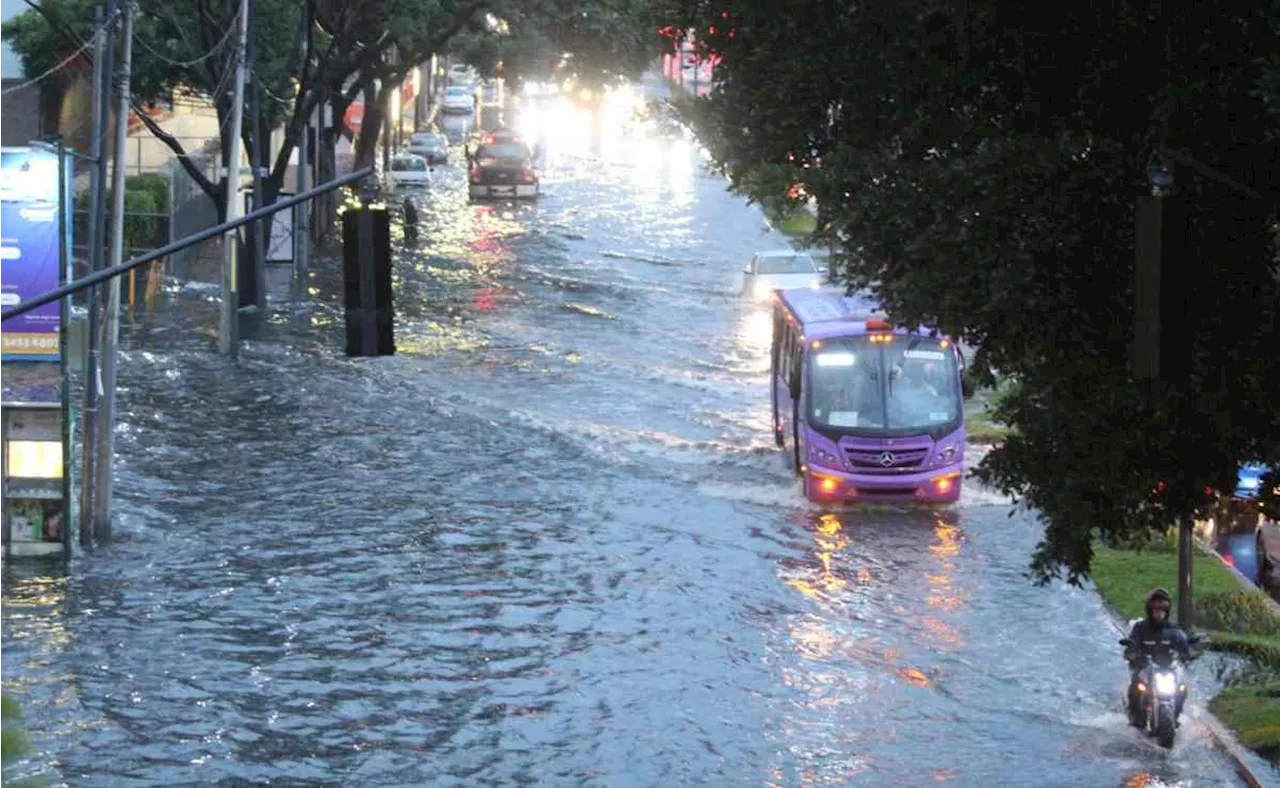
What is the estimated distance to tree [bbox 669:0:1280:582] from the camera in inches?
522

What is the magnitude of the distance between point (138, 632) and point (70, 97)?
138ft

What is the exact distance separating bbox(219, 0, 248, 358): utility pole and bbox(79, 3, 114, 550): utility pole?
11890mm

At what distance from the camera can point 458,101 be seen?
13338cm

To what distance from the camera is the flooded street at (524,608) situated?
61.4 ft

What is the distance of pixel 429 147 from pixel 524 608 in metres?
81.3

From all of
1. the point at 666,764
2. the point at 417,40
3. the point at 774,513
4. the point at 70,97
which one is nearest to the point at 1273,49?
the point at 666,764

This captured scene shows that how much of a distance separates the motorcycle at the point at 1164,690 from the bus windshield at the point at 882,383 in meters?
11.6

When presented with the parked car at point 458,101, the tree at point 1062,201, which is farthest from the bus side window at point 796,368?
the parked car at point 458,101

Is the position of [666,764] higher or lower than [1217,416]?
lower

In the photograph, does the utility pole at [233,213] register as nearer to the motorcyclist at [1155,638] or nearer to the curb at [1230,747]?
the motorcyclist at [1155,638]

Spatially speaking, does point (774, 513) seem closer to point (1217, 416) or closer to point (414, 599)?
point (414, 599)

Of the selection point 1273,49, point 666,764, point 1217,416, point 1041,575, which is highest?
point 1273,49

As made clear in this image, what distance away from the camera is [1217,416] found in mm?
13219

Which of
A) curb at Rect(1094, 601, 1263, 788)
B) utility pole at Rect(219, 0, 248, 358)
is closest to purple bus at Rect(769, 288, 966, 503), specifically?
curb at Rect(1094, 601, 1263, 788)
